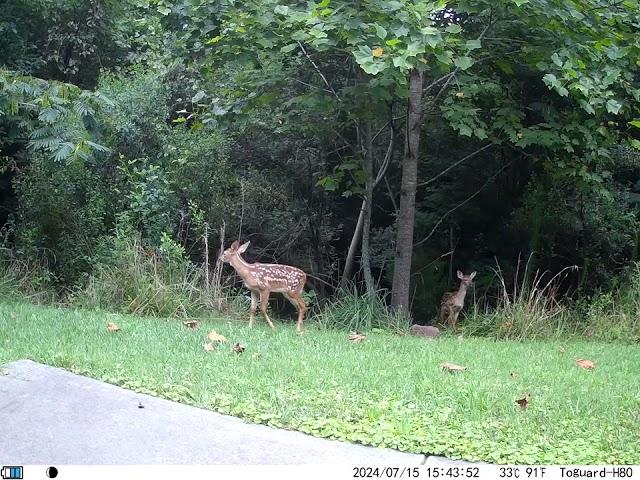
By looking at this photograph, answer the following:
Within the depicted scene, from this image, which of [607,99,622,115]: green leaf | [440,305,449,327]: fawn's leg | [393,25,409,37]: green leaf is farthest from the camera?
[440,305,449,327]: fawn's leg

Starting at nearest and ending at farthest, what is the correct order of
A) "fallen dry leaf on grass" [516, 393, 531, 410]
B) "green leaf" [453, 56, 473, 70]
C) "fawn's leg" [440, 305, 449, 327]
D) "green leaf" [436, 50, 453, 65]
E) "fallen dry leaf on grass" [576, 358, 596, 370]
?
"fallen dry leaf on grass" [516, 393, 531, 410] → "fallen dry leaf on grass" [576, 358, 596, 370] → "green leaf" [436, 50, 453, 65] → "green leaf" [453, 56, 473, 70] → "fawn's leg" [440, 305, 449, 327]

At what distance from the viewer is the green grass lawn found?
215 inches

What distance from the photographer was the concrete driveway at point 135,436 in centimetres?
521

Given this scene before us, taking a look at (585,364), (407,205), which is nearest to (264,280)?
(407,205)

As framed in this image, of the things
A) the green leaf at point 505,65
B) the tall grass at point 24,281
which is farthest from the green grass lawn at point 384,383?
the green leaf at point 505,65

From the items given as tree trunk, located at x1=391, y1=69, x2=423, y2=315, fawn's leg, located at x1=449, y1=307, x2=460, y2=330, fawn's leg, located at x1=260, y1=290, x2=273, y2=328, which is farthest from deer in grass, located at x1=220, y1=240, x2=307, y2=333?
fawn's leg, located at x1=449, y1=307, x2=460, y2=330

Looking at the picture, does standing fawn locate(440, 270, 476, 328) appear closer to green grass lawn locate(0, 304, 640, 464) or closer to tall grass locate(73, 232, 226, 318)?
green grass lawn locate(0, 304, 640, 464)

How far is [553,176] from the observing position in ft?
44.2

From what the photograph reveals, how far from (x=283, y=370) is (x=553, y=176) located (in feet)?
26.1

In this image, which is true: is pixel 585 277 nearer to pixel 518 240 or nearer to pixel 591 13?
pixel 518 240

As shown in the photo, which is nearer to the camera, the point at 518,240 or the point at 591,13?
the point at 591,13

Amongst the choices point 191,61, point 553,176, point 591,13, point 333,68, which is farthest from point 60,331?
point 553,176

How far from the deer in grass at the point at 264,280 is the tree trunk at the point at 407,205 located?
1928mm

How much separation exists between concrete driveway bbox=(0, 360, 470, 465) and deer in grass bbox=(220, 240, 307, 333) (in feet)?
13.5
